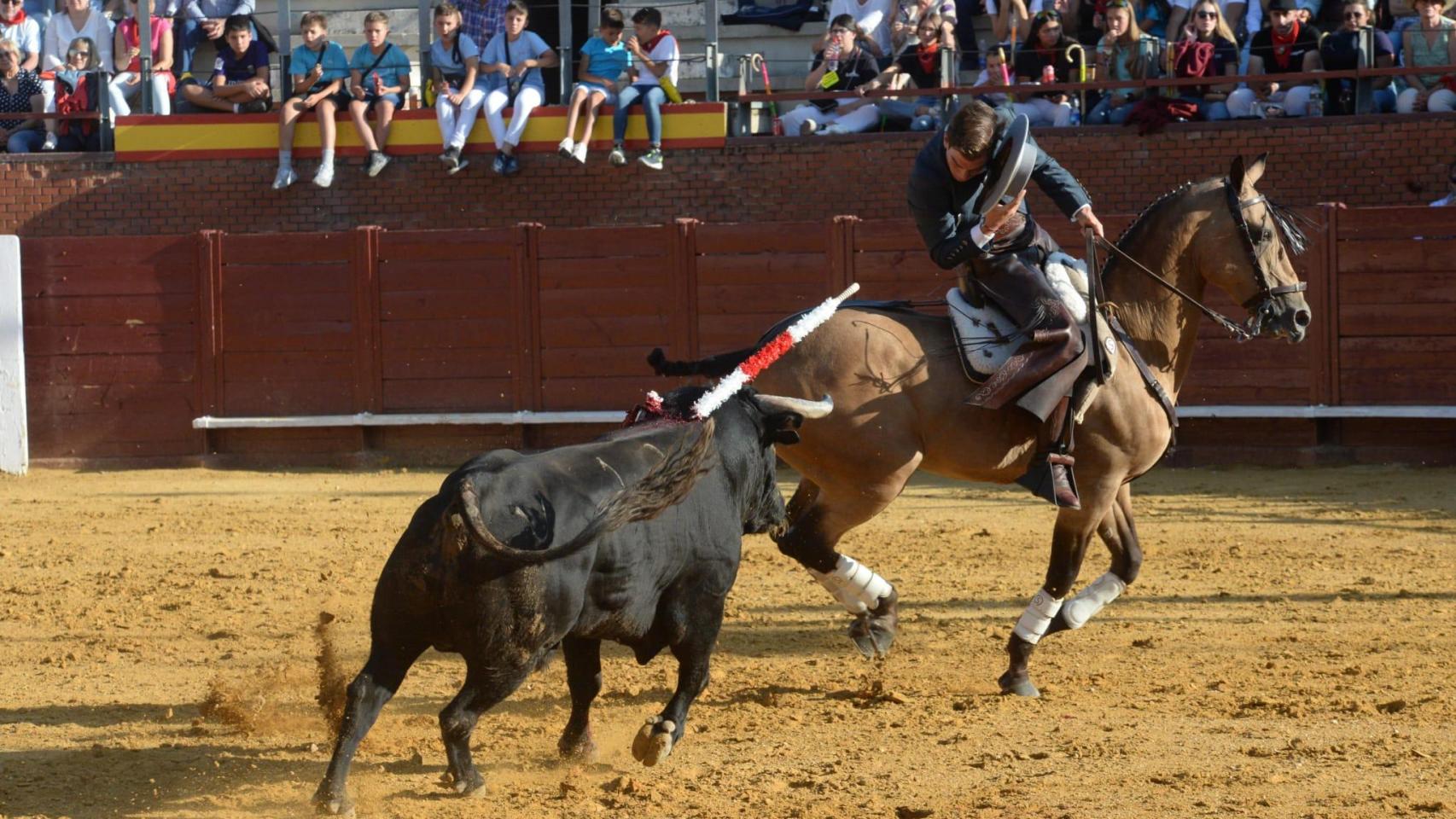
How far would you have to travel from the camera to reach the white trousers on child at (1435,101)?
43.5 ft

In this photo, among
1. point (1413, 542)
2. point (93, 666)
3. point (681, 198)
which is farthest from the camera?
point (681, 198)

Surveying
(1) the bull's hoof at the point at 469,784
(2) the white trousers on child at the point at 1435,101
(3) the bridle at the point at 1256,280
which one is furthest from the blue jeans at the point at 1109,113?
(1) the bull's hoof at the point at 469,784

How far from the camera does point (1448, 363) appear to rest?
1220 cm

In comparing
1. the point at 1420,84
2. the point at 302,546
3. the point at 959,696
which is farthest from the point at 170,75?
the point at 959,696

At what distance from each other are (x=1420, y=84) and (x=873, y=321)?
359 inches

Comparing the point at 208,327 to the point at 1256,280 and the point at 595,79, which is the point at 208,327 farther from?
the point at 1256,280

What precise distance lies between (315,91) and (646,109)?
317 cm

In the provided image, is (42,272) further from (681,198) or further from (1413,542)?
(1413,542)

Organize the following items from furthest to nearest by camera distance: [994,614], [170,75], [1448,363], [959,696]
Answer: [170,75] → [1448,363] → [994,614] → [959,696]

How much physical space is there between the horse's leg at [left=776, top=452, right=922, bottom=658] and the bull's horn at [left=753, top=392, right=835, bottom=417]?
2.70 feet

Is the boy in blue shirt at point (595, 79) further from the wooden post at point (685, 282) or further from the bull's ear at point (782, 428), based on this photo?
the bull's ear at point (782, 428)

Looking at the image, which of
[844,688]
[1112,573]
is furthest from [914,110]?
[844,688]

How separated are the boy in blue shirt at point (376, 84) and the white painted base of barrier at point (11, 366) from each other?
10.4 ft

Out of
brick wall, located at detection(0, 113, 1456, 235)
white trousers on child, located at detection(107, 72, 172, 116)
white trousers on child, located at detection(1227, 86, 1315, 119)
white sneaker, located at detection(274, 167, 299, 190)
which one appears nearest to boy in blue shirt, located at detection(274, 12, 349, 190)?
white sneaker, located at detection(274, 167, 299, 190)
